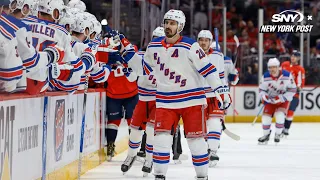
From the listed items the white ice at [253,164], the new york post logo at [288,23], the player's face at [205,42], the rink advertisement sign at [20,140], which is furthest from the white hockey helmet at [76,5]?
the new york post logo at [288,23]

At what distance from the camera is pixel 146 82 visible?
7.90m

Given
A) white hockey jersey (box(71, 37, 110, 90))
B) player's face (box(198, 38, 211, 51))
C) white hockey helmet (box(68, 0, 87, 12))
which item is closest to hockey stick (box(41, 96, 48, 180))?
white hockey jersey (box(71, 37, 110, 90))

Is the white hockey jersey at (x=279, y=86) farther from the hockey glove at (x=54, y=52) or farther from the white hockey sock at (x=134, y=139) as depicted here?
the hockey glove at (x=54, y=52)

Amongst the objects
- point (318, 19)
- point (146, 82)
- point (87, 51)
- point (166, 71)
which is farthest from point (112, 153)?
point (318, 19)

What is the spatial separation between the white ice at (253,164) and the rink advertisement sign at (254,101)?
156 inches

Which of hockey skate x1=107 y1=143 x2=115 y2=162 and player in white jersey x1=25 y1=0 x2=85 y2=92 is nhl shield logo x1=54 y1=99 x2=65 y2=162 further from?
hockey skate x1=107 y1=143 x2=115 y2=162

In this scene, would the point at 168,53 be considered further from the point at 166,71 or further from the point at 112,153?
the point at 112,153

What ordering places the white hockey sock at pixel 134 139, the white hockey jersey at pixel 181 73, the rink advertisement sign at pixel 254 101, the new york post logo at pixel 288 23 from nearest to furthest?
1. the white hockey jersey at pixel 181 73
2. the white hockey sock at pixel 134 139
3. the rink advertisement sign at pixel 254 101
4. the new york post logo at pixel 288 23

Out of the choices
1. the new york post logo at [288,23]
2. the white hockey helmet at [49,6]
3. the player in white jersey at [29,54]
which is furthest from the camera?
the new york post logo at [288,23]

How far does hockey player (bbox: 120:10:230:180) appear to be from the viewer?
6582 mm

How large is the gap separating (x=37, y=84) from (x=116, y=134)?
369 centimetres

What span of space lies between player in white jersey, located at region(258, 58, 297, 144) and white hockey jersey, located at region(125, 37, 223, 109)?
5354mm

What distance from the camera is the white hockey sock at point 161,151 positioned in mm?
6602

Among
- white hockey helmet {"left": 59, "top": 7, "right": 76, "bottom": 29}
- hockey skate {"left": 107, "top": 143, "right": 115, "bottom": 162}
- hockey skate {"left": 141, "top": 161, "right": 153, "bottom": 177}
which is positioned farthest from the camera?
hockey skate {"left": 107, "top": 143, "right": 115, "bottom": 162}
